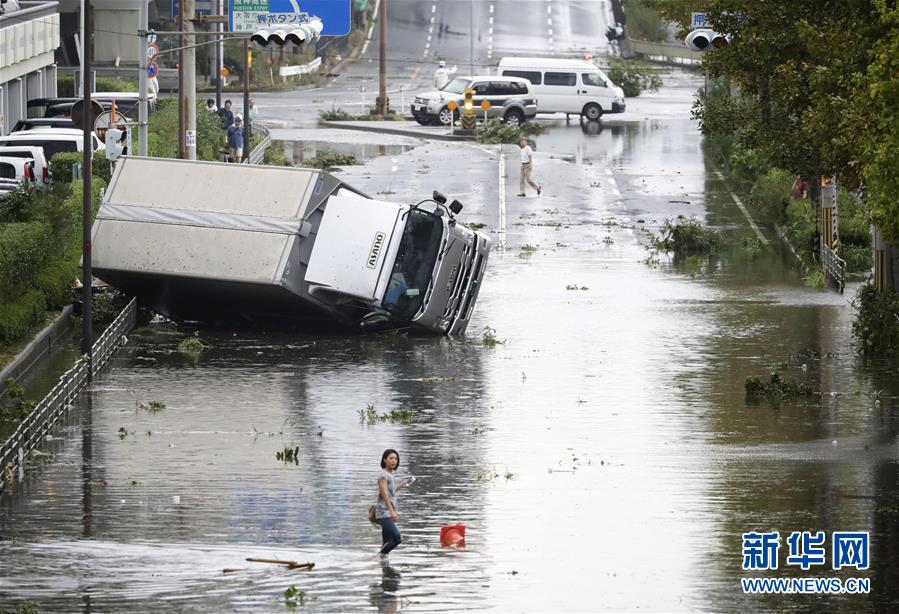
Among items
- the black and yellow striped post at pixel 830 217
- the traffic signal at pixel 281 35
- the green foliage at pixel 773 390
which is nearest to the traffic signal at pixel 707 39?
the black and yellow striped post at pixel 830 217

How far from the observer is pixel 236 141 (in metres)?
48.3

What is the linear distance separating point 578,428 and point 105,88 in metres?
40.6

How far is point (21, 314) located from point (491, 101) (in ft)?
112

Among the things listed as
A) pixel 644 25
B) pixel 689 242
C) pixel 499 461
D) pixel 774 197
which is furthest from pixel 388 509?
pixel 644 25

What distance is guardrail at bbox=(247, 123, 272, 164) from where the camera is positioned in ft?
154

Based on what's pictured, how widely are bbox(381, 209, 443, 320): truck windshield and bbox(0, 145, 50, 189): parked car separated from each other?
51.0ft

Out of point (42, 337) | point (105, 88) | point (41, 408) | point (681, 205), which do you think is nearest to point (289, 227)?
point (42, 337)

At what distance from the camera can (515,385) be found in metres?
23.5

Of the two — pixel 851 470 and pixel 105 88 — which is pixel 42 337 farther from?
pixel 105 88

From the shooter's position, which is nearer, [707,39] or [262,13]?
[707,39]

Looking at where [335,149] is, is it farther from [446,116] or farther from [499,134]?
[446,116]

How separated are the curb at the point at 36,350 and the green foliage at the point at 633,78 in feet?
146

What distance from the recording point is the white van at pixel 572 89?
59.5 metres

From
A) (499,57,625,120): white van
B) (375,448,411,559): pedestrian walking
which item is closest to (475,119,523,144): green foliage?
(499,57,625,120): white van
